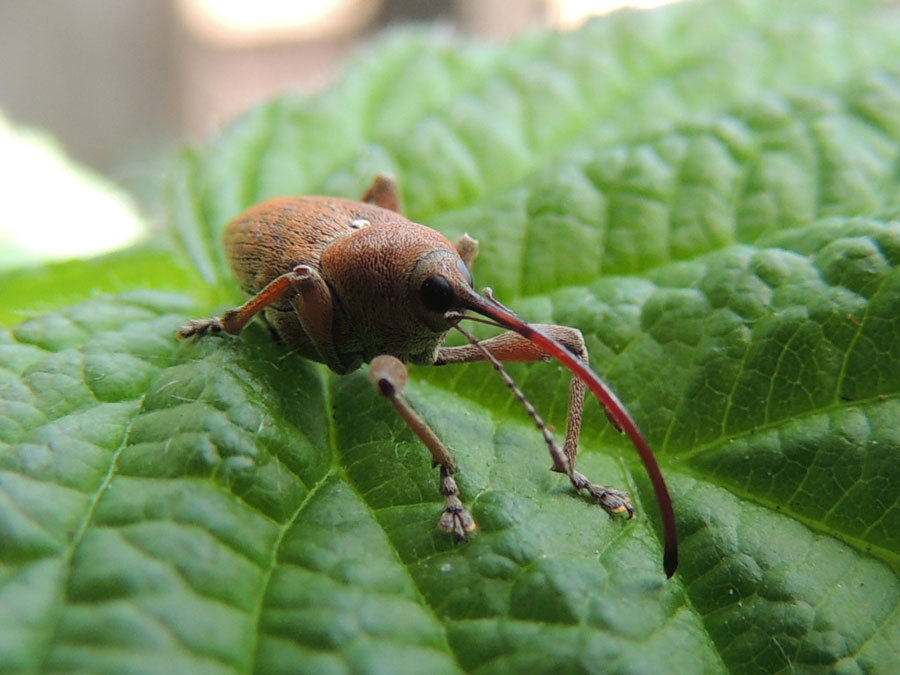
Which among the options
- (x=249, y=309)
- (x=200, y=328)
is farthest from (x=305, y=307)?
(x=200, y=328)

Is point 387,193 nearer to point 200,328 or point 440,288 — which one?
point 440,288

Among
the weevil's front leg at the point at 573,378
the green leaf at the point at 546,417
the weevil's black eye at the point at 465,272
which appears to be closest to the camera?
the green leaf at the point at 546,417

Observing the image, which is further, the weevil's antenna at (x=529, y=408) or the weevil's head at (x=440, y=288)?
the weevil's head at (x=440, y=288)

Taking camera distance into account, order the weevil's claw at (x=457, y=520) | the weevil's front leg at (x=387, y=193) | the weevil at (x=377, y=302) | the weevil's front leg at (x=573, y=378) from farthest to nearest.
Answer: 1. the weevil's front leg at (x=387, y=193)
2. the weevil at (x=377, y=302)
3. the weevil's front leg at (x=573, y=378)
4. the weevil's claw at (x=457, y=520)

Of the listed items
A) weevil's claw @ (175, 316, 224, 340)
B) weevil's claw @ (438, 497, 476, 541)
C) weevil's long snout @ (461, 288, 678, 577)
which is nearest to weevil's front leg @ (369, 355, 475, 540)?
weevil's claw @ (438, 497, 476, 541)

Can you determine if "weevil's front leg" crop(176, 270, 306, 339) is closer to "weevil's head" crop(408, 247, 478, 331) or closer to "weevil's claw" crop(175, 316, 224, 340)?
"weevil's claw" crop(175, 316, 224, 340)

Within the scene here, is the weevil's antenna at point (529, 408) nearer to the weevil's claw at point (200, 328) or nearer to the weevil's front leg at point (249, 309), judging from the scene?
the weevil's front leg at point (249, 309)

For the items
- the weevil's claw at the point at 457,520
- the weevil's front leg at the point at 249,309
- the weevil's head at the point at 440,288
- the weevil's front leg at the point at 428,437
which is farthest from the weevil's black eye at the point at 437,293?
the weevil's claw at the point at 457,520

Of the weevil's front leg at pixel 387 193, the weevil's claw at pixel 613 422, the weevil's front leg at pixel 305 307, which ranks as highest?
the weevil's front leg at pixel 387 193
